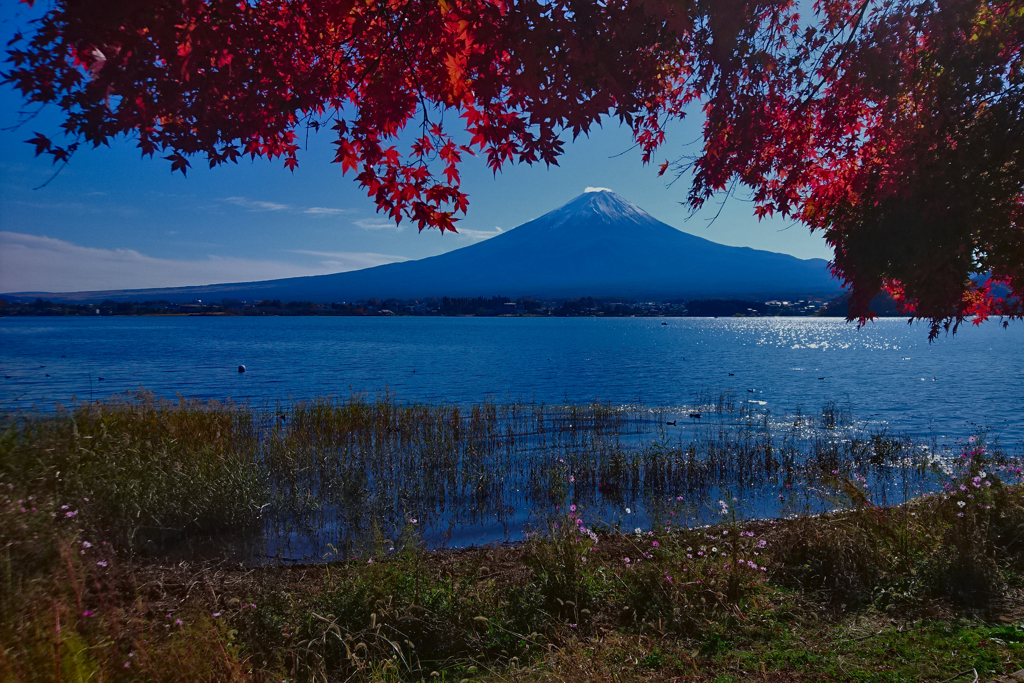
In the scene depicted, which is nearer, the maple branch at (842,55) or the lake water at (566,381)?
the maple branch at (842,55)

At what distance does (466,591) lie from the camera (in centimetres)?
536

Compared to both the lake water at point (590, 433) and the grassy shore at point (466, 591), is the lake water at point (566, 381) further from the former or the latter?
the grassy shore at point (466, 591)

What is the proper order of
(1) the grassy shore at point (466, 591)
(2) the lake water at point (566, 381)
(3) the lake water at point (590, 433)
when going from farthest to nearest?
(2) the lake water at point (566, 381)
(3) the lake water at point (590, 433)
(1) the grassy shore at point (466, 591)

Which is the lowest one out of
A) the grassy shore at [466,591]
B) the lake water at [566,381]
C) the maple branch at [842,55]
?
the lake water at [566,381]

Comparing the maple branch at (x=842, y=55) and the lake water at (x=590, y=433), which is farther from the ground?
the maple branch at (x=842, y=55)

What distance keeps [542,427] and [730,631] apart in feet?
48.0

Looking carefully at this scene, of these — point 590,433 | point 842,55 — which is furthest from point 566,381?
point 842,55

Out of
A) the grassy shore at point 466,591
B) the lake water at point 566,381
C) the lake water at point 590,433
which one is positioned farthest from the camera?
the lake water at point 566,381

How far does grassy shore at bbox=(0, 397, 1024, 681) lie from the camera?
3758 mm

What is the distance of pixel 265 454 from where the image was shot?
40.7 feet

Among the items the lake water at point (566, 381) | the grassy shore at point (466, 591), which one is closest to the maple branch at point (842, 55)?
the grassy shore at point (466, 591)

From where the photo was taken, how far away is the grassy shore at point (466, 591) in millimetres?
3758

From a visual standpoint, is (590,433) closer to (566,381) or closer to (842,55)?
(842,55)

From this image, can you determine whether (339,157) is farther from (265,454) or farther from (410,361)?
(410,361)
